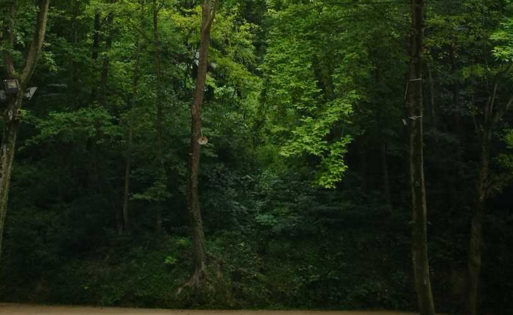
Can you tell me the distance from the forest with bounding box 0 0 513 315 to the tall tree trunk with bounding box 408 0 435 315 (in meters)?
2.78

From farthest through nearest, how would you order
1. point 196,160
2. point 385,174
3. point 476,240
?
point 385,174 < point 196,160 < point 476,240

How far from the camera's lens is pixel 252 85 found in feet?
61.7

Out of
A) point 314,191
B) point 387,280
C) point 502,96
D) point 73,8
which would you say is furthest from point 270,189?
point 73,8

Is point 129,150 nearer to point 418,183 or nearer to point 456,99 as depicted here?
point 418,183

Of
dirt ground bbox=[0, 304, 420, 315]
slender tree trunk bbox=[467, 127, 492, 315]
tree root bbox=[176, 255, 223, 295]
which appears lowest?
dirt ground bbox=[0, 304, 420, 315]

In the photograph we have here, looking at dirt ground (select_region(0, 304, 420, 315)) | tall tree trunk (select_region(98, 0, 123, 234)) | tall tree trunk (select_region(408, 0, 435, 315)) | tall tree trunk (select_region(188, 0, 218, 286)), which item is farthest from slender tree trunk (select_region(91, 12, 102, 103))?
tall tree trunk (select_region(408, 0, 435, 315))

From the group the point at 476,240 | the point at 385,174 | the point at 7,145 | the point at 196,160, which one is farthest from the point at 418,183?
the point at 7,145

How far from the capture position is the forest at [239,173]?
49.1ft

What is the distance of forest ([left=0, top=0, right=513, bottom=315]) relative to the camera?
15.0m

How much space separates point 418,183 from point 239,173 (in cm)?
1073

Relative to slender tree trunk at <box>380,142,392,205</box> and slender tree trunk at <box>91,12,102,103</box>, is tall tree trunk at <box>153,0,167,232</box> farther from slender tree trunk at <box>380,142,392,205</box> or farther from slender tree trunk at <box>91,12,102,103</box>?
slender tree trunk at <box>380,142,392,205</box>

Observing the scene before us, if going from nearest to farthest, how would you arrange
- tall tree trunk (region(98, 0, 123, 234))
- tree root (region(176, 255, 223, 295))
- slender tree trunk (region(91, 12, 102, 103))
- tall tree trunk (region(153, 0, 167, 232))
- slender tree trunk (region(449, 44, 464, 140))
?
tree root (region(176, 255, 223, 295)) < tall tree trunk (region(153, 0, 167, 232)) < slender tree trunk (region(449, 44, 464, 140)) < tall tree trunk (region(98, 0, 123, 234)) < slender tree trunk (region(91, 12, 102, 103))

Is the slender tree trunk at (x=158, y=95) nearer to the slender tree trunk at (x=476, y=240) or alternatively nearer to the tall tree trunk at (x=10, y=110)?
the tall tree trunk at (x=10, y=110)

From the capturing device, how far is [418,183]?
10.1 m
